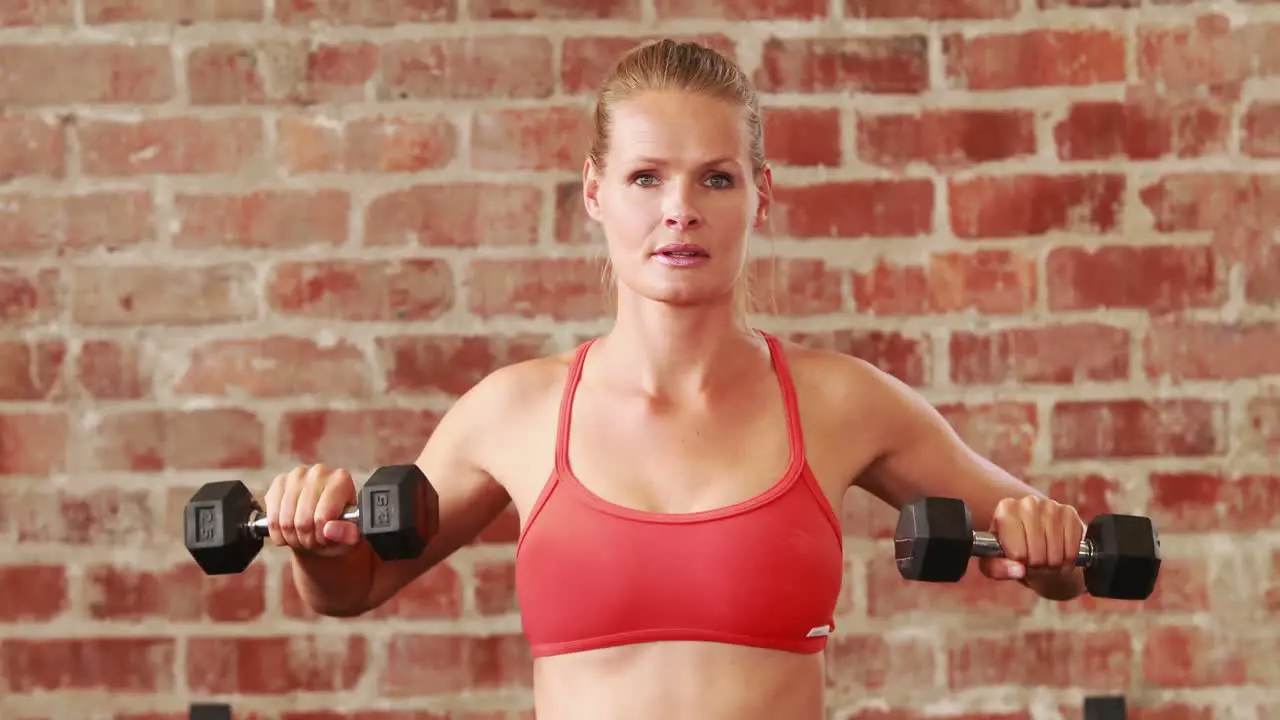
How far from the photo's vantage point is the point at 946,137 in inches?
64.2

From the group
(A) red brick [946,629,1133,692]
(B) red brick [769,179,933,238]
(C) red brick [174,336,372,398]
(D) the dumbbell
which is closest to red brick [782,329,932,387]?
(B) red brick [769,179,933,238]

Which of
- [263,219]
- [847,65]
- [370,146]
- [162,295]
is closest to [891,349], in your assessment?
[847,65]

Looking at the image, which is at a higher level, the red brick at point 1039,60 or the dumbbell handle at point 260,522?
the red brick at point 1039,60

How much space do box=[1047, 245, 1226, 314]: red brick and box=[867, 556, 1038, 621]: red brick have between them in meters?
0.35

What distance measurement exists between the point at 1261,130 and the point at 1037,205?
0.29 m

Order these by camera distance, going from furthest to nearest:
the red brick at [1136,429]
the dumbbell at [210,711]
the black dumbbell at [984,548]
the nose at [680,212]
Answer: the red brick at [1136,429]
the dumbbell at [210,711]
the nose at [680,212]
the black dumbbell at [984,548]

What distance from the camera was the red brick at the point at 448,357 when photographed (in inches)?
64.4

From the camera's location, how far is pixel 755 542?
1191mm

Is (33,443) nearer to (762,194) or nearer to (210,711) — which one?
(210,711)

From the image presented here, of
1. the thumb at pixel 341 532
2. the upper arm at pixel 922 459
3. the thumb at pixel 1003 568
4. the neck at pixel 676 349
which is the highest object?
the neck at pixel 676 349

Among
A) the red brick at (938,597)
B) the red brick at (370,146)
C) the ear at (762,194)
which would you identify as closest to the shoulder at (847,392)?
the ear at (762,194)

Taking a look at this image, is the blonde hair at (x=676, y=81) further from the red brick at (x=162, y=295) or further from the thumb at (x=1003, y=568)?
the red brick at (x=162, y=295)

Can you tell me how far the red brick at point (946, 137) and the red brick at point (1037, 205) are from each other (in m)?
0.04

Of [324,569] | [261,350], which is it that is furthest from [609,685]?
[261,350]
